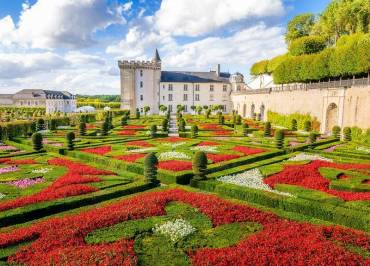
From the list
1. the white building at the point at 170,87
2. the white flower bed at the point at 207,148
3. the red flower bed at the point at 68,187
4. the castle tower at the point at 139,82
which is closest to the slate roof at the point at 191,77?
the white building at the point at 170,87

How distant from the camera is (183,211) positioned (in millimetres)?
10359

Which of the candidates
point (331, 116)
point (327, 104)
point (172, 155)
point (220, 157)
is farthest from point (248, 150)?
point (331, 116)

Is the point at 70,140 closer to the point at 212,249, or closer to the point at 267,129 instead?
the point at 212,249

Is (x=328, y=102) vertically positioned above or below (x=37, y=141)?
above

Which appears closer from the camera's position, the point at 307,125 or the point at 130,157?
the point at 130,157

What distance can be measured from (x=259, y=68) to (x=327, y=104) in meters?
34.2

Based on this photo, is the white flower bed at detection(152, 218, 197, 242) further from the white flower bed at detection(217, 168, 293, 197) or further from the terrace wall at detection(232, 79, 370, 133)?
the terrace wall at detection(232, 79, 370, 133)

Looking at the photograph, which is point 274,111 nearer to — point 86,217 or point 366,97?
point 366,97

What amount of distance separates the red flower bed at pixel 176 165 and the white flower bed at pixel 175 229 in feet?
20.1

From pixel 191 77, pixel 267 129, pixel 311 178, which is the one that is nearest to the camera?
pixel 311 178

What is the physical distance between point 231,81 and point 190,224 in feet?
233

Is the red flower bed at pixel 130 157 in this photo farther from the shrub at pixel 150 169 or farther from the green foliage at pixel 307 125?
the green foliage at pixel 307 125

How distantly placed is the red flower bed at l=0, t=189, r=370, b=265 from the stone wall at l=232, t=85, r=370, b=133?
2520cm

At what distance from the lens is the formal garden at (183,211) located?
7.52 m
